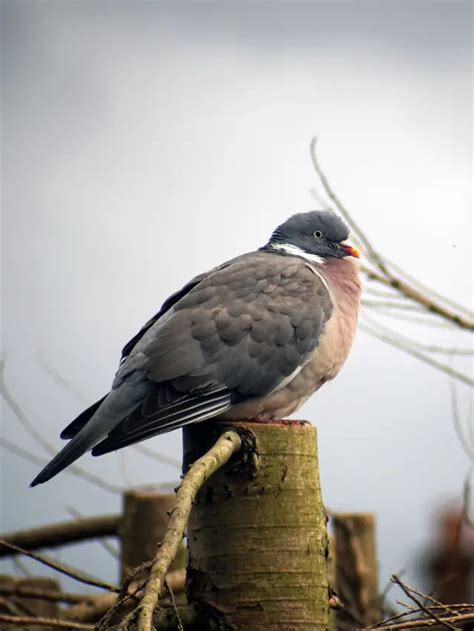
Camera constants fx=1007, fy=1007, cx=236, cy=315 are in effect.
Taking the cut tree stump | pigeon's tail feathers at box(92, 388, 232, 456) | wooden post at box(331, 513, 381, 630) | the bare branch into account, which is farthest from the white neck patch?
the bare branch

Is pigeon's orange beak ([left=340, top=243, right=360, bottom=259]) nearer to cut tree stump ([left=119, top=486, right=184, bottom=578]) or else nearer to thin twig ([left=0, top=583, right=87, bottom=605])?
cut tree stump ([left=119, top=486, right=184, bottom=578])

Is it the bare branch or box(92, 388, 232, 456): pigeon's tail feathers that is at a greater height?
box(92, 388, 232, 456): pigeon's tail feathers

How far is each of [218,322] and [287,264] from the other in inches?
22.9

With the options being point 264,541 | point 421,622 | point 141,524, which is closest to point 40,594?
point 141,524

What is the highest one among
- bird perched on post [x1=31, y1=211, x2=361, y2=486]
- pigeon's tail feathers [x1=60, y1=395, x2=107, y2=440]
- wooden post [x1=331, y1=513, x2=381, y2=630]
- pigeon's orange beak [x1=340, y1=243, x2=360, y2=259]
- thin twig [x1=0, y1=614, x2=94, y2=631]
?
pigeon's orange beak [x1=340, y1=243, x2=360, y2=259]

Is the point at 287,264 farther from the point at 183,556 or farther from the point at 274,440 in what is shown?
the point at 183,556

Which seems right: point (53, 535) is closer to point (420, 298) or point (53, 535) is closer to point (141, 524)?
point (141, 524)

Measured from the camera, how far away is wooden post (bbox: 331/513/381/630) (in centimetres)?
587

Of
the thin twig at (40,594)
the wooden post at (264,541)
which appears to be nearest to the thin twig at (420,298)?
the wooden post at (264,541)

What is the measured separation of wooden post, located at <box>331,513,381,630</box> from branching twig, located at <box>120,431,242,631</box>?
305cm

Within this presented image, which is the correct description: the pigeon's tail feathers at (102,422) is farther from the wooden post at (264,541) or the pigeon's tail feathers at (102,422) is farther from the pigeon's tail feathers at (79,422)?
the wooden post at (264,541)

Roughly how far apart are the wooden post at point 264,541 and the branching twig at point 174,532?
0.20 m

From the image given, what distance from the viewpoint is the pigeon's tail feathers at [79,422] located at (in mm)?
4254

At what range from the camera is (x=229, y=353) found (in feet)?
14.3
